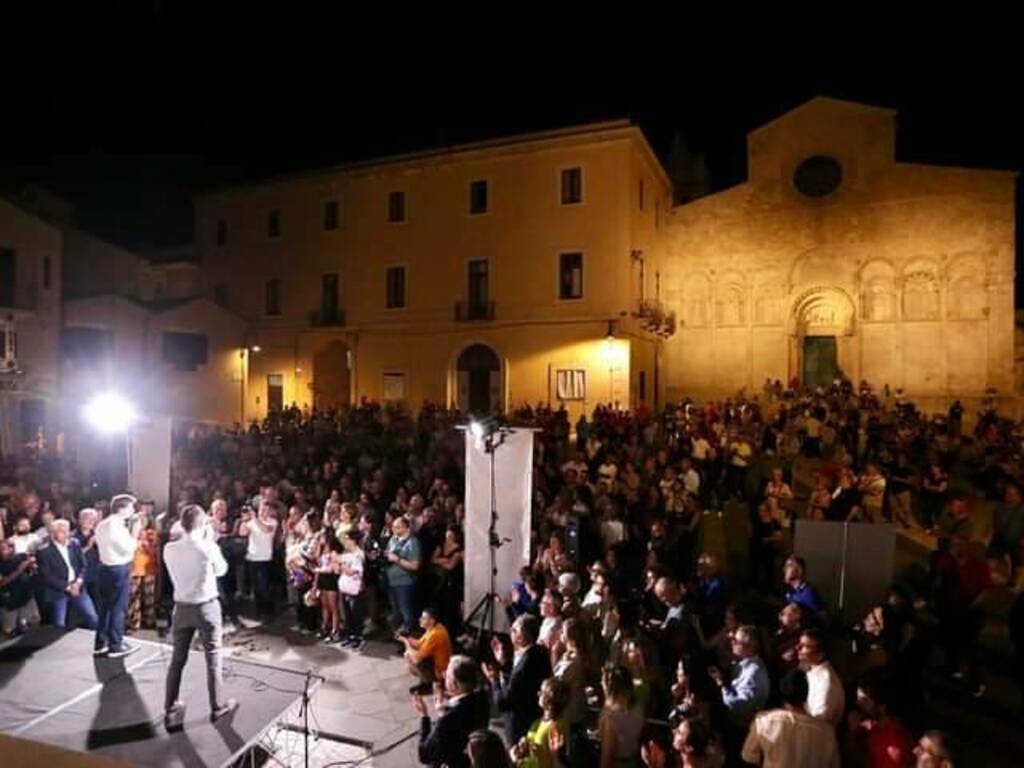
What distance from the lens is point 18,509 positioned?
10398 mm

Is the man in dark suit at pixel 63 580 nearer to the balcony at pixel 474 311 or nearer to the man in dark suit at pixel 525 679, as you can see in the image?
the man in dark suit at pixel 525 679

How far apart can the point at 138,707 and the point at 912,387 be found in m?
25.5

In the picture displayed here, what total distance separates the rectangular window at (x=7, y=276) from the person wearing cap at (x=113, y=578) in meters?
17.4

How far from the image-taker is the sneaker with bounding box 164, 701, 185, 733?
20.7 feet

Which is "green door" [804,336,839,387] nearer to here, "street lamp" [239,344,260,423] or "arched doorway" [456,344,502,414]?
"arched doorway" [456,344,502,414]

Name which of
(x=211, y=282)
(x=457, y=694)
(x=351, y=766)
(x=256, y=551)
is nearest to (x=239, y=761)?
(x=351, y=766)

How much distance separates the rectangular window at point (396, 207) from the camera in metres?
26.0

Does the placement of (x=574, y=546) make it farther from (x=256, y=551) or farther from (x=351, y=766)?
(x=256, y=551)

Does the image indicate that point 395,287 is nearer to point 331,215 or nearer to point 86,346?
point 331,215

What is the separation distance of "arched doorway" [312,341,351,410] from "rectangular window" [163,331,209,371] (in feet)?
13.0

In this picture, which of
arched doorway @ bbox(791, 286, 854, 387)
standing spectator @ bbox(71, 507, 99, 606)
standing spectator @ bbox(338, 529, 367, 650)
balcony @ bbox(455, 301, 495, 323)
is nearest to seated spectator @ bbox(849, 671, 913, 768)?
standing spectator @ bbox(338, 529, 367, 650)

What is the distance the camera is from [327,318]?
27.1 meters

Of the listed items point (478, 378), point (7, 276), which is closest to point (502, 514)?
point (478, 378)

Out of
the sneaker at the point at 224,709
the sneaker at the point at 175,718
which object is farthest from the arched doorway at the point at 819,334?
the sneaker at the point at 175,718
